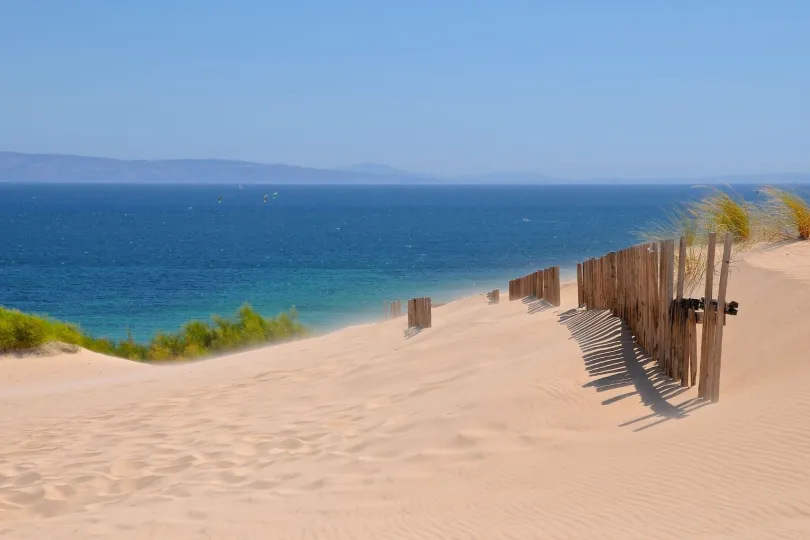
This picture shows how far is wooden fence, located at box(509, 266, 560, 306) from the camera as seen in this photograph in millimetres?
13711

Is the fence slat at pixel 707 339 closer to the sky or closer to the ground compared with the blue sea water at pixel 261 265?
closer to the sky

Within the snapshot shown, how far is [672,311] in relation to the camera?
737 cm

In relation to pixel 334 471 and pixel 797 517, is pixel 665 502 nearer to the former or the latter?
pixel 797 517

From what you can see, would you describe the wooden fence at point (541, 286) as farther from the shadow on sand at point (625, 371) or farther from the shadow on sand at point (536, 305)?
the shadow on sand at point (625, 371)

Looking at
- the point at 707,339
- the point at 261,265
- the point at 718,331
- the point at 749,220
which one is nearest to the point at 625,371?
the point at 707,339

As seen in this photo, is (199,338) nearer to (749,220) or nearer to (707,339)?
(749,220)

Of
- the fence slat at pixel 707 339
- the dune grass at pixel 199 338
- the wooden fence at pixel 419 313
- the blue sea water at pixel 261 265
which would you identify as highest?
the fence slat at pixel 707 339

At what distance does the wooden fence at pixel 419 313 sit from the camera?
555 inches

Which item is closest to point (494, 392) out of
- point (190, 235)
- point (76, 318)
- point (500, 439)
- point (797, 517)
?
point (500, 439)

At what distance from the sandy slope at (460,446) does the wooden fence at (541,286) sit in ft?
6.13

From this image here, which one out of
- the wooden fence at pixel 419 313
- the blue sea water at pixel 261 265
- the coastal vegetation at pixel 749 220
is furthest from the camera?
the blue sea water at pixel 261 265

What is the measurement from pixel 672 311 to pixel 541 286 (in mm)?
7258

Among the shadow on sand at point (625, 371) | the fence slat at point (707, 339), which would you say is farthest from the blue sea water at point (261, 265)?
the fence slat at point (707, 339)

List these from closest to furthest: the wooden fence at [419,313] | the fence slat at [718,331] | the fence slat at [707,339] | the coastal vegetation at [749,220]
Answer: the fence slat at [718,331], the fence slat at [707,339], the coastal vegetation at [749,220], the wooden fence at [419,313]
